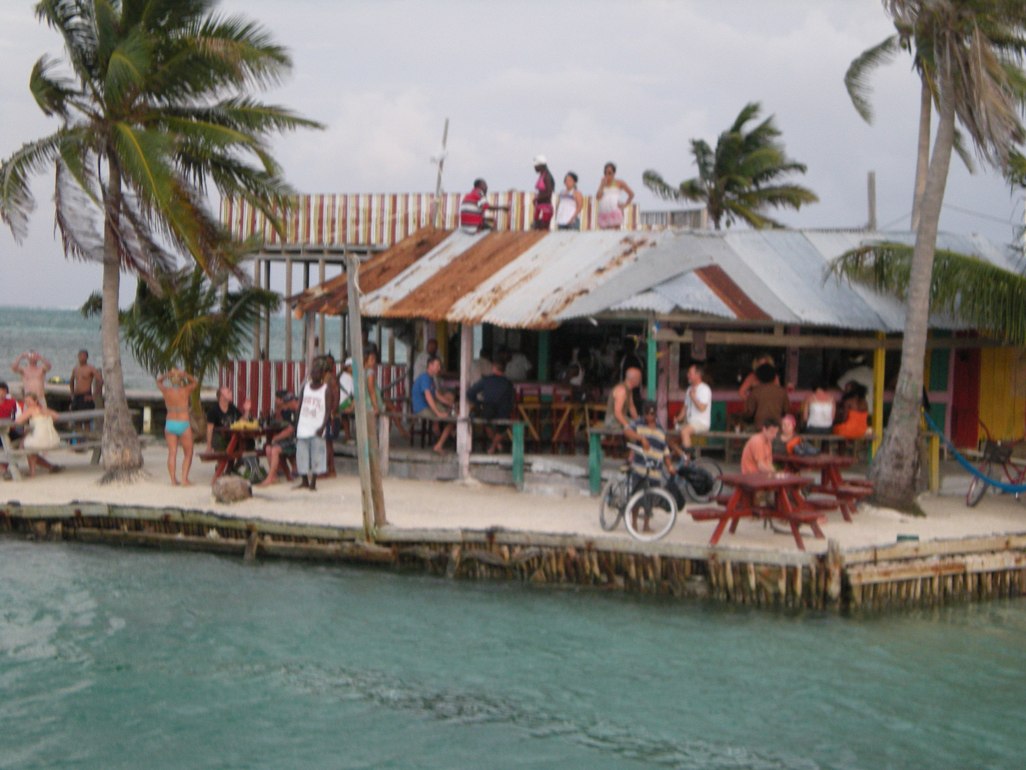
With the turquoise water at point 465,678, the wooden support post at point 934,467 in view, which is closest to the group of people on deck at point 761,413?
the wooden support post at point 934,467

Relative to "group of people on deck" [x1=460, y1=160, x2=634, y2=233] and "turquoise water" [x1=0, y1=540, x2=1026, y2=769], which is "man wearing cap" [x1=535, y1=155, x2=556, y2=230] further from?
"turquoise water" [x1=0, y1=540, x2=1026, y2=769]

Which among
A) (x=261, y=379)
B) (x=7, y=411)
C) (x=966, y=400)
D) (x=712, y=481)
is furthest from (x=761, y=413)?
(x=261, y=379)

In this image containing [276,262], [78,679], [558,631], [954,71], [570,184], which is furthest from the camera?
[276,262]

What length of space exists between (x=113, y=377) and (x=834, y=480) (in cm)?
1009

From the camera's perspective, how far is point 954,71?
644 inches

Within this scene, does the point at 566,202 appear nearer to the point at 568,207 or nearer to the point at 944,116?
the point at 568,207

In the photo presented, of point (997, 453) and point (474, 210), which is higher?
point (474, 210)

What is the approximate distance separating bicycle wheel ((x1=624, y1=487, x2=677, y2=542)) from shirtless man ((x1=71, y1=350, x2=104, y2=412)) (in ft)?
36.1

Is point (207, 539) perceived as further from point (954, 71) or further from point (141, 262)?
point (954, 71)

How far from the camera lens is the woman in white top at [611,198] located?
73.8ft

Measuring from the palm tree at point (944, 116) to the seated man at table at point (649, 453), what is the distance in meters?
3.09

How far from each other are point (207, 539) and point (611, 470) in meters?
5.26

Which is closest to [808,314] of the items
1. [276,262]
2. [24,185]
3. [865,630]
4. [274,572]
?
[865,630]

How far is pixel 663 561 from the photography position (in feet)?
50.2
